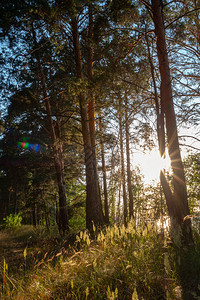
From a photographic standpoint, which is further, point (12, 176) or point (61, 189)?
point (12, 176)

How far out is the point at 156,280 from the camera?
2615mm

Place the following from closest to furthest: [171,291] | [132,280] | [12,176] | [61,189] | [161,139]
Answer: [171,291] < [132,280] < [161,139] < [61,189] < [12,176]

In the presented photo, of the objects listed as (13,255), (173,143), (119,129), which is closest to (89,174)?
(119,129)

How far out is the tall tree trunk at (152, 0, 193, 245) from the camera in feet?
15.6

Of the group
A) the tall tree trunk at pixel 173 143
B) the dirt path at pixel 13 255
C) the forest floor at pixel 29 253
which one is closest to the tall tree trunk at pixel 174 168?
the tall tree trunk at pixel 173 143

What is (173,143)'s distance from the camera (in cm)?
500

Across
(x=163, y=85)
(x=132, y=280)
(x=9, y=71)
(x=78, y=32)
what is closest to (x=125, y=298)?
(x=132, y=280)

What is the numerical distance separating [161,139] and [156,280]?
390cm

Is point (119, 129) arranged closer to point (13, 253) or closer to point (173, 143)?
point (173, 143)

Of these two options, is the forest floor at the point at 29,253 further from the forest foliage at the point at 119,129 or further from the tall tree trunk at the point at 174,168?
the tall tree trunk at the point at 174,168

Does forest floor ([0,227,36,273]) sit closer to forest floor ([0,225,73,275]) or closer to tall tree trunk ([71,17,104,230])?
forest floor ([0,225,73,275])

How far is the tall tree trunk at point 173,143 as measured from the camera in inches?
187

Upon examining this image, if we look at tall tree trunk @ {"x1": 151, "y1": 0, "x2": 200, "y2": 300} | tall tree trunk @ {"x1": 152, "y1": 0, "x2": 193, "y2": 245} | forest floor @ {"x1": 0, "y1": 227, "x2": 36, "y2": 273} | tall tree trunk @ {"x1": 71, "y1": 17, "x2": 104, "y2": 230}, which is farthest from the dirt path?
tall tree trunk @ {"x1": 152, "y1": 0, "x2": 193, "y2": 245}

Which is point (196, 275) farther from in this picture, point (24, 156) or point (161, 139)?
point (24, 156)
